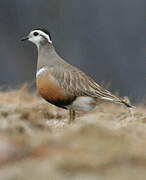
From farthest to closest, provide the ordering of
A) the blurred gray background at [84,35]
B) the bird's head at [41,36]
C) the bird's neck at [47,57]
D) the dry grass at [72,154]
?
1. the blurred gray background at [84,35]
2. the bird's head at [41,36]
3. the bird's neck at [47,57]
4. the dry grass at [72,154]

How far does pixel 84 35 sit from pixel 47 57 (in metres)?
18.3

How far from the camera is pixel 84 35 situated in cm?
2677

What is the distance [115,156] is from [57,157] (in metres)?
0.35

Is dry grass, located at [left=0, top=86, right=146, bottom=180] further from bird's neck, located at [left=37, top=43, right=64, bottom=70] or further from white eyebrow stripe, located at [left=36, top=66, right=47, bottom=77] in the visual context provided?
bird's neck, located at [left=37, top=43, right=64, bottom=70]

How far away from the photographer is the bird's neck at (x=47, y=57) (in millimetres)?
8398

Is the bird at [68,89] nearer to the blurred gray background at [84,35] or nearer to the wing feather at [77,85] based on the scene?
the wing feather at [77,85]

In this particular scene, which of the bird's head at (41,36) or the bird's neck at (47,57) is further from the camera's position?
the bird's head at (41,36)

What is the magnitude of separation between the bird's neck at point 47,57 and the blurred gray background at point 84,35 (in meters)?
15.5

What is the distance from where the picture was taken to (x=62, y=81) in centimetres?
809

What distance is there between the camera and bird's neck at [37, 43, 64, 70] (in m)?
8.40

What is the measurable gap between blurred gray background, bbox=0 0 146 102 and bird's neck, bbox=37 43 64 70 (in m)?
15.5

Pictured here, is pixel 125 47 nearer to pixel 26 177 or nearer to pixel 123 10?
pixel 123 10

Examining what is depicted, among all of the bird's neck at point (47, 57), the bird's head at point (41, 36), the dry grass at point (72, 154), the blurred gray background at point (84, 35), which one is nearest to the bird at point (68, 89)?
the bird's neck at point (47, 57)

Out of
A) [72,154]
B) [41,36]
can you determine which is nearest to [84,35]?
[41,36]
